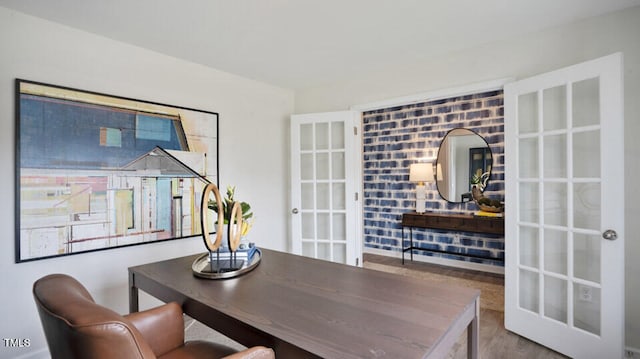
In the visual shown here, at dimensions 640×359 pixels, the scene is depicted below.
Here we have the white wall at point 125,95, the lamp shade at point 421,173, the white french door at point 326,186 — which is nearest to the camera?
the white wall at point 125,95

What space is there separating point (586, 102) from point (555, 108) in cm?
18

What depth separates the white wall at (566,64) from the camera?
6.92ft

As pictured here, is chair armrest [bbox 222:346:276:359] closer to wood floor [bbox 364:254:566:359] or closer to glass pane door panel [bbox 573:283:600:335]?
wood floor [bbox 364:254:566:359]

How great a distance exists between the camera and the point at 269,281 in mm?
1580

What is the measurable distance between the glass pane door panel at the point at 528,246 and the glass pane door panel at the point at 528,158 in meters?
0.44

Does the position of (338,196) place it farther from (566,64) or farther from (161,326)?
(161,326)

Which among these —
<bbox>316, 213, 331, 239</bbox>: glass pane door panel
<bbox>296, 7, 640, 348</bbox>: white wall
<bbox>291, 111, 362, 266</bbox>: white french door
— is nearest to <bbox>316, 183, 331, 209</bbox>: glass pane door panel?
<bbox>291, 111, 362, 266</bbox>: white french door

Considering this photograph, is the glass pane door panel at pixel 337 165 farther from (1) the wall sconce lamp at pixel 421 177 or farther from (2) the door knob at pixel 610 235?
(2) the door knob at pixel 610 235

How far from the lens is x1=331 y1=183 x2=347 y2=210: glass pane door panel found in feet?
11.8

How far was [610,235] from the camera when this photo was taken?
78.3 inches

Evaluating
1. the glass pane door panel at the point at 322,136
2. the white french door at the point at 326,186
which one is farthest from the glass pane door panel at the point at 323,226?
the glass pane door panel at the point at 322,136

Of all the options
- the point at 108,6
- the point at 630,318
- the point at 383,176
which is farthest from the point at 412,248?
the point at 108,6

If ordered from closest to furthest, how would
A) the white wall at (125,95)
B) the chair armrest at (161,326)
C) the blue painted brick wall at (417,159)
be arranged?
the chair armrest at (161,326)
the white wall at (125,95)
the blue painted brick wall at (417,159)

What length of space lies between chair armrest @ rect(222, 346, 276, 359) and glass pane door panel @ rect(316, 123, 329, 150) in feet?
9.18
